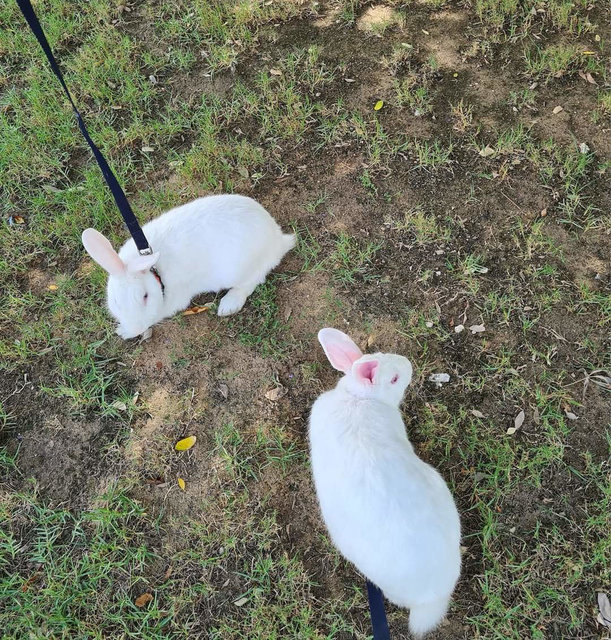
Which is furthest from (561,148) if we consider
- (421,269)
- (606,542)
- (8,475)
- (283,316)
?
(8,475)

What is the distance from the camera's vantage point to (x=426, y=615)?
2154mm

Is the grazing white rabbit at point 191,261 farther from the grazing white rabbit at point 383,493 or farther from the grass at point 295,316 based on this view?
the grazing white rabbit at point 383,493

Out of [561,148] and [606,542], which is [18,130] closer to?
[561,148]

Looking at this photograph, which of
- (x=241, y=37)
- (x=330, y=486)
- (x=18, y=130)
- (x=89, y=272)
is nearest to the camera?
(x=330, y=486)

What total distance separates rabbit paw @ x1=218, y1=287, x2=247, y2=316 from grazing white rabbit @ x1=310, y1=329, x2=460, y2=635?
0.94 meters

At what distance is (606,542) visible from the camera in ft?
8.13

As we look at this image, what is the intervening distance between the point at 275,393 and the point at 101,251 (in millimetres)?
1176

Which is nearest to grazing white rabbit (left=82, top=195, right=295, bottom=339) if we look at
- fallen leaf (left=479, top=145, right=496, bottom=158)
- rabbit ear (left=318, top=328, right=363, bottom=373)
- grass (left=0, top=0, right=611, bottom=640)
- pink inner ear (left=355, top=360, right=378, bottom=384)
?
grass (left=0, top=0, right=611, bottom=640)

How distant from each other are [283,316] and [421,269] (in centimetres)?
89

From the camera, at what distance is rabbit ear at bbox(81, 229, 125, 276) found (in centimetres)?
254

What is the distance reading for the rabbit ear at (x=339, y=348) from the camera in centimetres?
243

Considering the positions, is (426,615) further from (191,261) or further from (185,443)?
(191,261)

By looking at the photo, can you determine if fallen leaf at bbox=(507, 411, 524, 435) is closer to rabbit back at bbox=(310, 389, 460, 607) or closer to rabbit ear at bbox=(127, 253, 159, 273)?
rabbit back at bbox=(310, 389, 460, 607)

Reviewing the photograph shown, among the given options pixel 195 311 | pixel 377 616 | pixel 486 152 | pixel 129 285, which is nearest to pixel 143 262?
pixel 129 285
